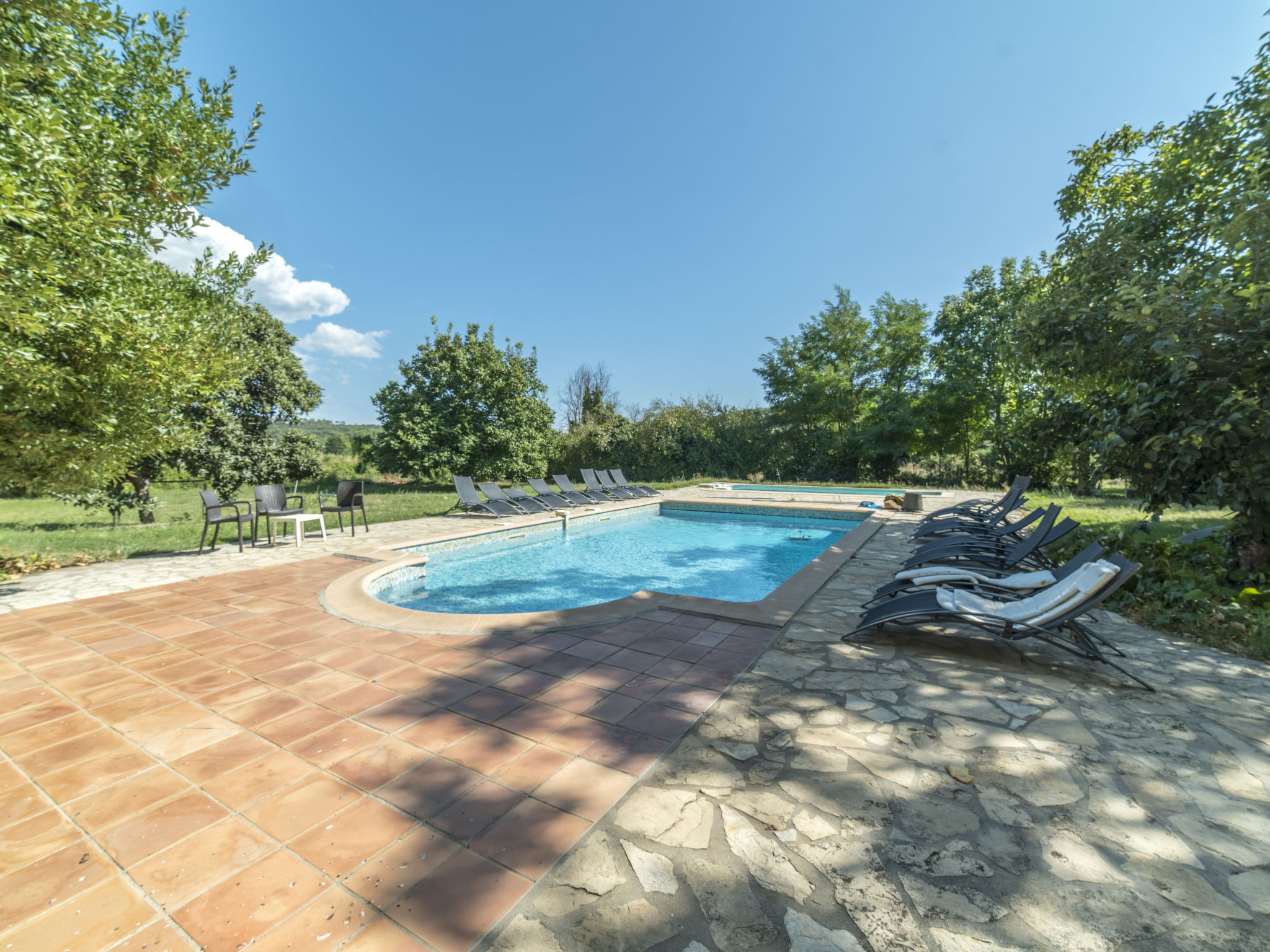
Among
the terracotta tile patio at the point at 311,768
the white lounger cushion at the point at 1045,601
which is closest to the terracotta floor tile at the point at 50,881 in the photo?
the terracotta tile patio at the point at 311,768

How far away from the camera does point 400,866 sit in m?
1.70

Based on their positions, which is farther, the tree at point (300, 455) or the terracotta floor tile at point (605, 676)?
the tree at point (300, 455)

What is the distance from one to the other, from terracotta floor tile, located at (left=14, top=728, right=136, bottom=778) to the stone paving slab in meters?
2.45

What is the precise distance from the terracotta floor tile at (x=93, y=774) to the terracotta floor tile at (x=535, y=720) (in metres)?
1.64

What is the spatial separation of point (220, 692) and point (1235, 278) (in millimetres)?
10377

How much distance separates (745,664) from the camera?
3.37m

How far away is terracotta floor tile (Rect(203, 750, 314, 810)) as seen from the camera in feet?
6.88

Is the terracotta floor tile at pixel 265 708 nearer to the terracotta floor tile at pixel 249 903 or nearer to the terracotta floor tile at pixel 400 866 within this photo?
the terracotta floor tile at pixel 249 903

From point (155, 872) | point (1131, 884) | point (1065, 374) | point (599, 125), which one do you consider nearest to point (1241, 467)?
point (1065, 374)

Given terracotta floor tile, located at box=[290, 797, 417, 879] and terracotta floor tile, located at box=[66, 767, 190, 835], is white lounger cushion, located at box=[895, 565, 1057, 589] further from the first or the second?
terracotta floor tile, located at box=[66, 767, 190, 835]

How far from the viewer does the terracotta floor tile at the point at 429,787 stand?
202 centimetres

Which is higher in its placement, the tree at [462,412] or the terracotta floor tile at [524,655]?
the tree at [462,412]

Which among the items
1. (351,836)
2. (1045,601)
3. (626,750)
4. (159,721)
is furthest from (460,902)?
(1045,601)

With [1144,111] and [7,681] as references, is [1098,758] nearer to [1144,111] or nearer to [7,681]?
[7,681]
